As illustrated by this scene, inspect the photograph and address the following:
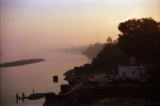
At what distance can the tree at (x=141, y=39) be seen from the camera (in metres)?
29.8

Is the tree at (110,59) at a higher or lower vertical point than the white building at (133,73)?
higher

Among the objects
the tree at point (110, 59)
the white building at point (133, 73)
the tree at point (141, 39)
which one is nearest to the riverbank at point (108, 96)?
the white building at point (133, 73)

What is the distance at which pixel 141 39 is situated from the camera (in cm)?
3139

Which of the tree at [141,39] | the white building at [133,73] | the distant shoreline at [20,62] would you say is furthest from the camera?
the distant shoreline at [20,62]

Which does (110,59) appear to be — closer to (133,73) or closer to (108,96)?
(133,73)

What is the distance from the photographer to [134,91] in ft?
77.2

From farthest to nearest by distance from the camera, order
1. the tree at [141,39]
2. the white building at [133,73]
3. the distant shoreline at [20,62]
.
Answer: the distant shoreline at [20,62] < the tree at [141,39] < the white building at [133,73]

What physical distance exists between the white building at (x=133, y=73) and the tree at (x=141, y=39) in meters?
2.33

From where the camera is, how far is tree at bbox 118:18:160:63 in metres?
29.8

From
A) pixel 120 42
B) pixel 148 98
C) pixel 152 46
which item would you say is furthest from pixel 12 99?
pixel 148 98

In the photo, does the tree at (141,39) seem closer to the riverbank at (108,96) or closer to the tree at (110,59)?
the riverbank at (108,96)

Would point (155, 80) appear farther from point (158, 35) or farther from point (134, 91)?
point (158, 35)

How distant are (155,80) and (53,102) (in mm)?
6654

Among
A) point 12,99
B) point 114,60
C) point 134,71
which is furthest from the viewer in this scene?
point 114,60
